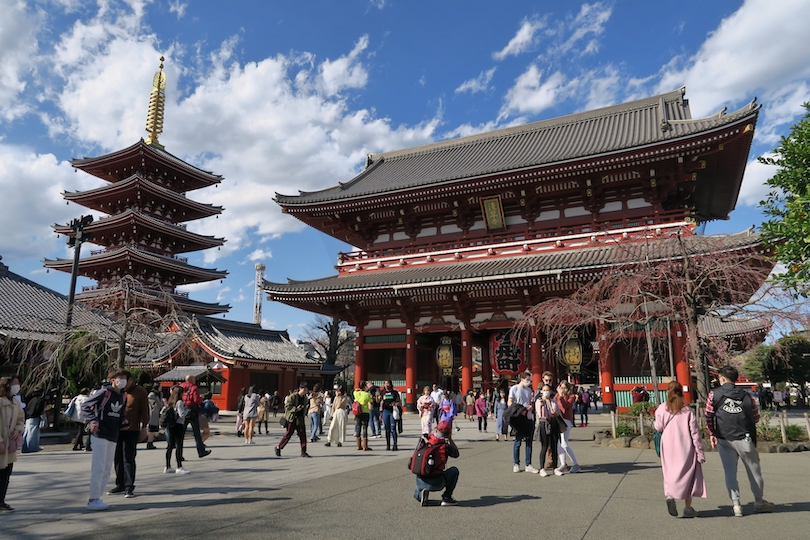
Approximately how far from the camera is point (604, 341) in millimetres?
18422

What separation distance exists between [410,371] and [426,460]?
17282mm

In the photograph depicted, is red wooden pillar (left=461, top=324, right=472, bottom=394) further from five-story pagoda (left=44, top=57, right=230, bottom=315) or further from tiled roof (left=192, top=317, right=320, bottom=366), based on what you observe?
five-story pagoda (left=44, top=57, right=230, bottom=315)

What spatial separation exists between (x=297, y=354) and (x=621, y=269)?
73.8ft

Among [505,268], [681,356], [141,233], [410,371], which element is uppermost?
[141,233]

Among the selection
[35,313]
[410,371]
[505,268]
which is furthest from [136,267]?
[505,268]

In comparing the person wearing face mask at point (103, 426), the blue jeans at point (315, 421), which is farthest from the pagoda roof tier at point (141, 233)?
the person wearing face mask at point (103, 426)

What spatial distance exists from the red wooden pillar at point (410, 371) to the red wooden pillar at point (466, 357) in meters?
2.28

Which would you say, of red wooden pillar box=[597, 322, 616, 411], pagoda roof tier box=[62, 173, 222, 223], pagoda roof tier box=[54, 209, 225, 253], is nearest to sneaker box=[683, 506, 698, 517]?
red wooden pillar box=[597, 322, 616, 411]

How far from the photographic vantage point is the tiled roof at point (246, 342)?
2747 centimetres

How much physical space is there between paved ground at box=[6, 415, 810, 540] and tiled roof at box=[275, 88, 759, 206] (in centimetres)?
1432

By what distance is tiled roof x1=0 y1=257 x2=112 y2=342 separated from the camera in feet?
55.6

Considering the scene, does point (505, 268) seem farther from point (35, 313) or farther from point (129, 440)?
point (35, 313)

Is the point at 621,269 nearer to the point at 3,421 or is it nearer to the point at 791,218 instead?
the point at 791,218

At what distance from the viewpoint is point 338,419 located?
1360 centimetres
